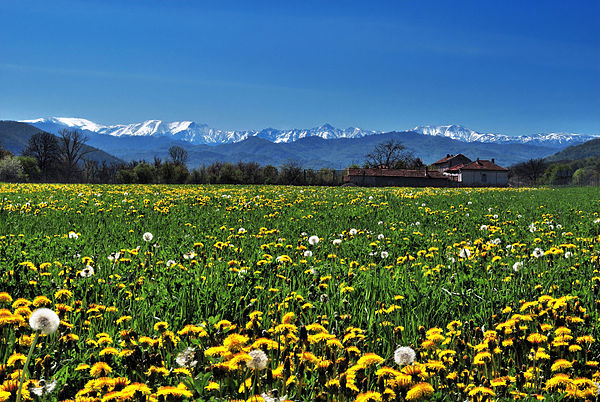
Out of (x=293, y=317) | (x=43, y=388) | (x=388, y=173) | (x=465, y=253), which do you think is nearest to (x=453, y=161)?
(x=388, y=173)

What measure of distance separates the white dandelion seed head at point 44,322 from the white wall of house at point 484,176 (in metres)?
112

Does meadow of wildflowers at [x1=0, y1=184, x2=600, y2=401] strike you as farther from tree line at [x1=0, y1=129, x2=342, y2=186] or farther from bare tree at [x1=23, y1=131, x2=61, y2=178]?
bare tree at [x1=23, y1=131, x2=61, y2=178]

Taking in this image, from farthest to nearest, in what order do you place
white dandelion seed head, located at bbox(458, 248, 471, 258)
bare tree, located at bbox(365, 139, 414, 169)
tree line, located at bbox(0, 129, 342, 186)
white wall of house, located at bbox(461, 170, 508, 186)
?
bare tree, located at bbox(365, 139, 414, 169)
white wall of house, located at bbox(461, 170, 508, 186)
tree line, located at bbox(0, 129, 342, 186)
white dandelion seed head, located at bbox(458, 248, 471, 258)

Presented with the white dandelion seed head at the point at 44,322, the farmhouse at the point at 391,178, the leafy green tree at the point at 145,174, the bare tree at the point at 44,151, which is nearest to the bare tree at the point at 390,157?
the farmhouse at the point at 391,178

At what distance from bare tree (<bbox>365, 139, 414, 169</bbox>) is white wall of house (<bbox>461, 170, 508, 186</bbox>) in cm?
1669

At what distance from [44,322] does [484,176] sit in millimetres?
115567

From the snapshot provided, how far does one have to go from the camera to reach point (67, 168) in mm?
79250

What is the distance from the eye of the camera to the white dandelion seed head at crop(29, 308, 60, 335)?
181 cm

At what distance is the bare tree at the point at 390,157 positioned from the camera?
379 feet

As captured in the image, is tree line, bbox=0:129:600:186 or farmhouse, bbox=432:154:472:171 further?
farmhouse, bbox=432:154:472:171

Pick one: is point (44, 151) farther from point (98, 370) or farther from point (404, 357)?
point (404, 357)

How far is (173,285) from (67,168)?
87.9 meters

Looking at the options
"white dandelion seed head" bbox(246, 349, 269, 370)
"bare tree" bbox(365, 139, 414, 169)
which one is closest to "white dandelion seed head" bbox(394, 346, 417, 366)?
"white dandelion seed head" bbox(246, 349, 269, 370)

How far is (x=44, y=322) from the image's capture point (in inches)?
72.2
